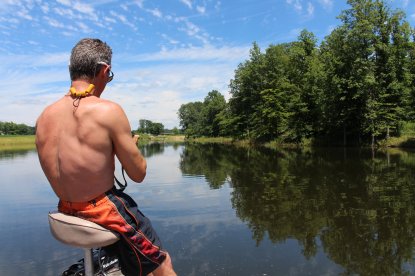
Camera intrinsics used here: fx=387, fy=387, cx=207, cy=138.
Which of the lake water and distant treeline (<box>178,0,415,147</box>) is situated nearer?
the lake water

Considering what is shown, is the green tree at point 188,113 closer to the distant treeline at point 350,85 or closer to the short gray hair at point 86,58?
the distant treeline at point 350,85

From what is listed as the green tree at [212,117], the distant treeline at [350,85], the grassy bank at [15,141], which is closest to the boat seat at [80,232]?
the distant treeline at [350,85]

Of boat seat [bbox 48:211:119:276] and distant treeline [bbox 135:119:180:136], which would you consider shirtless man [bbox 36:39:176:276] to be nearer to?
boat seat [bbox 48:211:119:276]

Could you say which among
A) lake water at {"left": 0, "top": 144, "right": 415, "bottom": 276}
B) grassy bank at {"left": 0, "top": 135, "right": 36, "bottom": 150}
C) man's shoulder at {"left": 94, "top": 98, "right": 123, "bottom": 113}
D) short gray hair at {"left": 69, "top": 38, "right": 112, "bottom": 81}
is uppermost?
short gray hair at {"left": 69, "top": 38, "right": 112, "bottom": 81}

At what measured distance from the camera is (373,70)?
3728 cm

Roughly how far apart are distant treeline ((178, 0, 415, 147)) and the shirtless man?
36780mm

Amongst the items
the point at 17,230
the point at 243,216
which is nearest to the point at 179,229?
the point at 243,216

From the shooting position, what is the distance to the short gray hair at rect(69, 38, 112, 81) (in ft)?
9.26

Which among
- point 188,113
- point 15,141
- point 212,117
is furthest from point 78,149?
point 188,113

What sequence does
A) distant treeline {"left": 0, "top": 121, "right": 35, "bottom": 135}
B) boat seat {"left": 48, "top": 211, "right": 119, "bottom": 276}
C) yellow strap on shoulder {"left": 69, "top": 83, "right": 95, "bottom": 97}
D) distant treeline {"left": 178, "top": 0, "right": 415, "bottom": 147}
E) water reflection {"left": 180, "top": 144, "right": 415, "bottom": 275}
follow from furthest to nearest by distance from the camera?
1. distant treeline {"left": 0, "top": 121, "right": 35, "bottom": 135}
2. distant treeline {"left": 178, "top": 0, "right": 415, "bottom": 147}
3. water reflection {"left": 180, "top": 144, "right": 415, "bottom": 275}
4. yellow strap on shoulder {"left": 69, "top": 83, "right": 95, "bottom": 97}
5. boat seat {"left": 48, "top": 211, "right": 119, "bottom": 276}

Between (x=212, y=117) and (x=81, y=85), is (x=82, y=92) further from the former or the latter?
(x=212, y=117)

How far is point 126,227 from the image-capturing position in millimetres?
2783

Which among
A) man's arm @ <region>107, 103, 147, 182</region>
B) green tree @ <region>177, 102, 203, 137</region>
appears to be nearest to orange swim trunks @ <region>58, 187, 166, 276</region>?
man's arm @ <region>107, 103, 147, 182</region>

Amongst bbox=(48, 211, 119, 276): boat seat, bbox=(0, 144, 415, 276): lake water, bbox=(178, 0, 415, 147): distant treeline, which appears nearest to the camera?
bbox=(48, 211, 119, 276): boat seat
